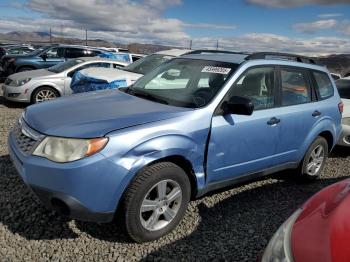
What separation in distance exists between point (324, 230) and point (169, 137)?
5.72 ft

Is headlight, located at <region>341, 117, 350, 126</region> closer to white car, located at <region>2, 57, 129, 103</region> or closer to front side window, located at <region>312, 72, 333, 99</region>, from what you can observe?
front side window, located at <region>312, 72, 333, 99</region>

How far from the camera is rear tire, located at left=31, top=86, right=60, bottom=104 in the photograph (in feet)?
30.8

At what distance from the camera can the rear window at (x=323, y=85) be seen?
505 centimetres

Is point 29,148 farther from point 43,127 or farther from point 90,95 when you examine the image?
point 90,95

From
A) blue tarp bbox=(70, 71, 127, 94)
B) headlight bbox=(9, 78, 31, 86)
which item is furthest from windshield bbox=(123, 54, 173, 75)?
headlight bbox=(9, 78, 31, 86)

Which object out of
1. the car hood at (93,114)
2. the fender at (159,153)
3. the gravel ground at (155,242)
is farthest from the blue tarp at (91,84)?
the fender at (159,153)

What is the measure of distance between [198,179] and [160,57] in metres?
6.73

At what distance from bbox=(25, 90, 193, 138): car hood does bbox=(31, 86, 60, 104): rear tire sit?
18.9ft

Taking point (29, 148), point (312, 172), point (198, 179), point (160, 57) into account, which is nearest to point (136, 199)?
point (198, 179)

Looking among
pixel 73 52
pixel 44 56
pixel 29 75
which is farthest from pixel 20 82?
pixel 73 52

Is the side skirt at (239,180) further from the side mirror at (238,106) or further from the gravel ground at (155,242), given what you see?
the side mirror at (238,106)

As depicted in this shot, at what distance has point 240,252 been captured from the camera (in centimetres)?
343

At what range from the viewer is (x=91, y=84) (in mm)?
7844

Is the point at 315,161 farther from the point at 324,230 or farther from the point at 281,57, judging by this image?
the point at 324,230
